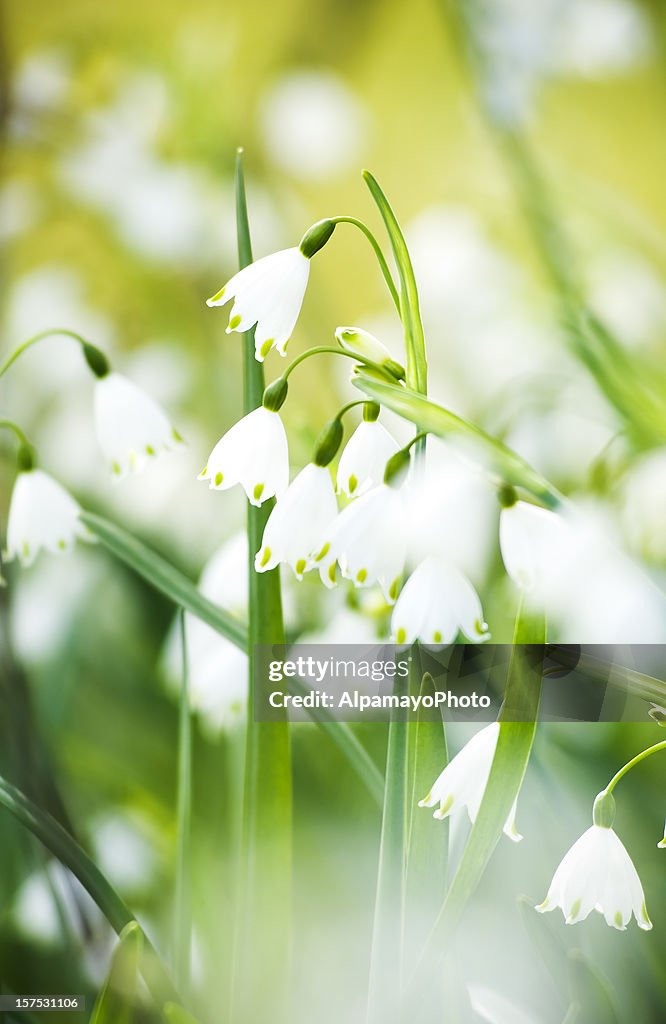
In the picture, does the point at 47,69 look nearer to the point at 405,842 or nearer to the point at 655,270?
the point at 655,270

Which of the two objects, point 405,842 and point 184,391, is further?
point 184,391

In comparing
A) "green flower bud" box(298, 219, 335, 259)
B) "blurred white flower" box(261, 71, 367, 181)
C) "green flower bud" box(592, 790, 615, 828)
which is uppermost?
"blurred white flower" box(261, 71, 367, 181)

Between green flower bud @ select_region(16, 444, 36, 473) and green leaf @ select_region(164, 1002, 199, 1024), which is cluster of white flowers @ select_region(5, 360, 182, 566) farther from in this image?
green leaf @ select_region(164, 1002, 199, 1024)

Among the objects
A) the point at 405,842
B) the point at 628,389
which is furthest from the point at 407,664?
the point at 628,389

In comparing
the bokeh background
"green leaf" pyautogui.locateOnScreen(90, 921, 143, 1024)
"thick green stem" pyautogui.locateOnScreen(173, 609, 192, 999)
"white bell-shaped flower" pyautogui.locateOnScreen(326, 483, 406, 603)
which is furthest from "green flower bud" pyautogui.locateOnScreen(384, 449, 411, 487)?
"green leaf" pyautogui.locateOnScreen(90, 921, 143, 1024)

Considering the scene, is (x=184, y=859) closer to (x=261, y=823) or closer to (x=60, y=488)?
(x=261, y=823)

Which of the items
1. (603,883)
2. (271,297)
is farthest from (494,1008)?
(271,297)
